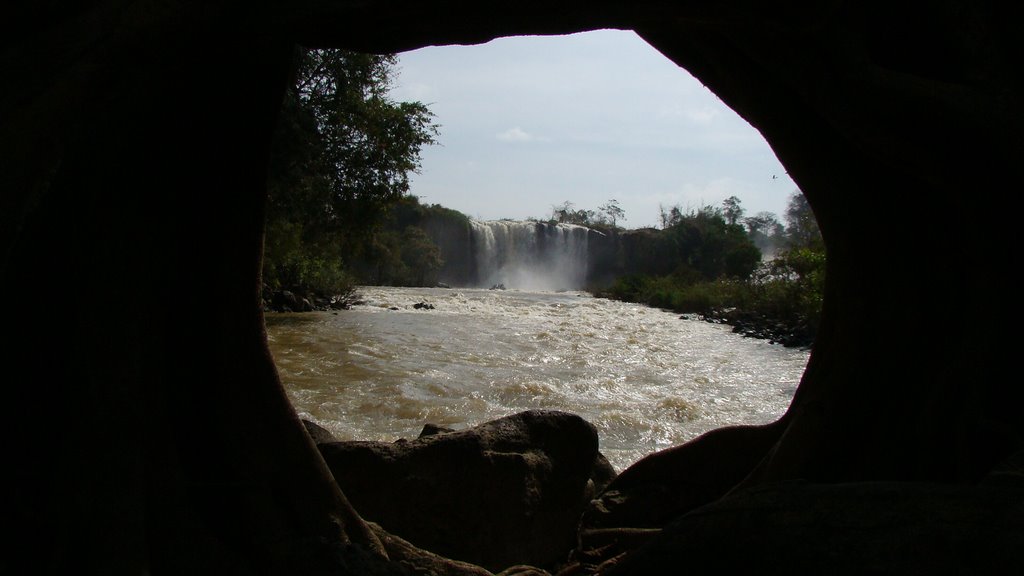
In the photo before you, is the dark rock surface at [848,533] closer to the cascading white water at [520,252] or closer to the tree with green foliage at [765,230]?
the cascading white water at [520,252]

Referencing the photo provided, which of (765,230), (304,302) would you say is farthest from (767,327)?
(765,230)

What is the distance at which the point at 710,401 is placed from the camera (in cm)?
944

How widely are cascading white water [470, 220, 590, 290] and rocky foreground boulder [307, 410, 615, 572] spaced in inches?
1470

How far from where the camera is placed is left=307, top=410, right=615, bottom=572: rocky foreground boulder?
3287 mm

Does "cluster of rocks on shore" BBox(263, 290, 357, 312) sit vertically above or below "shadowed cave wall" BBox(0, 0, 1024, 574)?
below

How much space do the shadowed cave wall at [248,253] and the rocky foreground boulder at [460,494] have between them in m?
0.63

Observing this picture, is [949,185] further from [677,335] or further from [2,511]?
[677,335]

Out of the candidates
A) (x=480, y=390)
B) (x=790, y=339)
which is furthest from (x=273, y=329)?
(x=790, y=339)

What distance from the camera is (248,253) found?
2604 millimetres

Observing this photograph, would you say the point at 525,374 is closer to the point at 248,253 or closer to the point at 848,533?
the point at 248,253

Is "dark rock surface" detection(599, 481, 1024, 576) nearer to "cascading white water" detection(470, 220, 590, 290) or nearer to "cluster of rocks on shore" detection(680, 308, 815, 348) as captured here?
"cluster of rocks on shore" detection(680, 308, 815, 348)

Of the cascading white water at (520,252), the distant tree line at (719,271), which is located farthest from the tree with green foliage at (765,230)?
the cascading white water at (520,252)

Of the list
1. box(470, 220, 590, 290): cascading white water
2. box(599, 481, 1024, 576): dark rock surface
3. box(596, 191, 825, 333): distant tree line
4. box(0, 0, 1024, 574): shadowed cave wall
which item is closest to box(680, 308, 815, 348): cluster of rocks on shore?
box(596, 191, 825, 333): distant tree line

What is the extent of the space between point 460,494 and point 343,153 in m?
14.6
